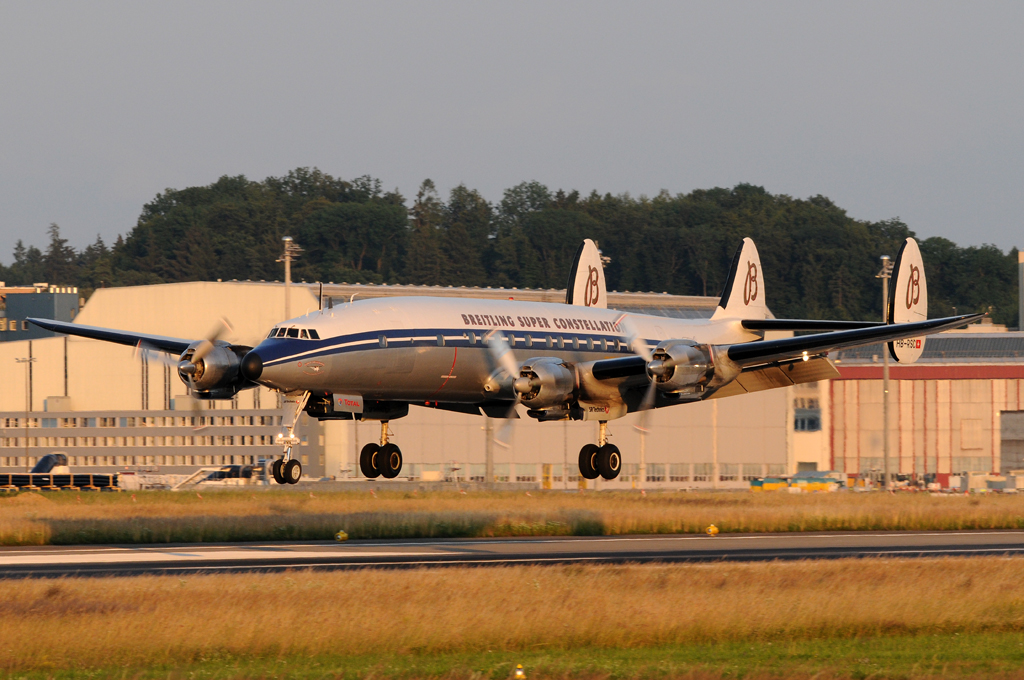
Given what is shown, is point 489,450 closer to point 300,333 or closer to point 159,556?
point 159,556

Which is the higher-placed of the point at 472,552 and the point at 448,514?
the point at 472,552

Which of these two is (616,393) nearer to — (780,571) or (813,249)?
(780,571)

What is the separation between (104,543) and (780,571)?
1157 inches

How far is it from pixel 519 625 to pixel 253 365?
11.4 metres

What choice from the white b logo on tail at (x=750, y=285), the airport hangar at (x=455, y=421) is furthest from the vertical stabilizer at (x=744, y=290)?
the airport hangar at (x=455, y=421)

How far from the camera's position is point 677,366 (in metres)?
39.7

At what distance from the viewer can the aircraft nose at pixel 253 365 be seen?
120 ft

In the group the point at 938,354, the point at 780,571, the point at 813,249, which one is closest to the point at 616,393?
the point at 780,571

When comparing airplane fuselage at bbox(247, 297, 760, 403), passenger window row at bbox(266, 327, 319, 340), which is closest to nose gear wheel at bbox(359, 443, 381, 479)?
airplane fuselage at bbox(247, 297, 760, 403)

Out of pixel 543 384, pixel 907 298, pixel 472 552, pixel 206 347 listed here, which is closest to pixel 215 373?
pixel 206 347

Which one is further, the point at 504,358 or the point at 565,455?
the point at 565,455

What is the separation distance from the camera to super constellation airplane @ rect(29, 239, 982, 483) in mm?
37494

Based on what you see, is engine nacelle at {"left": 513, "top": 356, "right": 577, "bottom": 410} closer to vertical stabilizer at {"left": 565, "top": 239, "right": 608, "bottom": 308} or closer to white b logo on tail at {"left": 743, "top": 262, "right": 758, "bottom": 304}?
vertical stabilizer at {"left": 565, "top": 239, "right": 608, "bottom": 308}

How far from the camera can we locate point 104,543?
5388 centimetres
